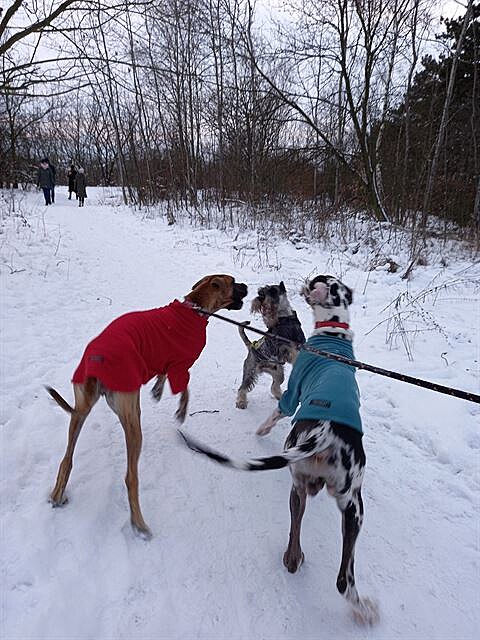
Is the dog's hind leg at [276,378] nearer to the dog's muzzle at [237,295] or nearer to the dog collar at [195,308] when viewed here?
the dog's muzzle at [237,295]

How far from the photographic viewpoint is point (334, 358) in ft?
7.57

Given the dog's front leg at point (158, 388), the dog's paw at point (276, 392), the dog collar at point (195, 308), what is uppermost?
the dog collar at point (195, 308)

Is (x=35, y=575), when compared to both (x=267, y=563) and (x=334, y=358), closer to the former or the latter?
(x=267, y=563)

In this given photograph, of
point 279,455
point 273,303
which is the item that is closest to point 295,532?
point 279,455

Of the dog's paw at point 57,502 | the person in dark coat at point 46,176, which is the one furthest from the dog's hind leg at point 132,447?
the person in dark coat at point 46,176

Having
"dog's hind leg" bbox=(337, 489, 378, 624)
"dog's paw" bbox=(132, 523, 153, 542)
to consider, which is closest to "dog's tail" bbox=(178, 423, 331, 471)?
"dog's hind leg" bbox=(337, 489, 378, 624)

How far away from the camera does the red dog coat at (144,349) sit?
2.30 metres

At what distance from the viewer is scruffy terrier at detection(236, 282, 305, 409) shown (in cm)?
353

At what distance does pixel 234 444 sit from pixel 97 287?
475 centimetres

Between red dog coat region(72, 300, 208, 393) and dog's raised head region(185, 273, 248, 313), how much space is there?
0.89 ft

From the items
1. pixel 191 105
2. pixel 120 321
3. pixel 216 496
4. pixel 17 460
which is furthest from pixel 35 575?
pixel 191 105

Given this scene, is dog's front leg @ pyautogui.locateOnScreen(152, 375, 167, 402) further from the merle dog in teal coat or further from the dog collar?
the merle dog in teal coat

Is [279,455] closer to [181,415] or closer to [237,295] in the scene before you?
[181,415]

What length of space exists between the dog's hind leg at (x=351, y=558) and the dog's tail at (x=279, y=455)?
34 centimetres
